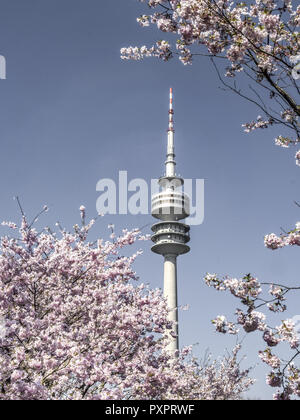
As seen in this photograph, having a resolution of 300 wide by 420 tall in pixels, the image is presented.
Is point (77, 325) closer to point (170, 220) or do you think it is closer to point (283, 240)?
point (283, 240)

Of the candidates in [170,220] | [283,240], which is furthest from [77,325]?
[170,220]

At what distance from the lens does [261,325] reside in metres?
7.67

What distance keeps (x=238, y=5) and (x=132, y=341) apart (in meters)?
7.77

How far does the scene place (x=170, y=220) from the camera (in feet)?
242

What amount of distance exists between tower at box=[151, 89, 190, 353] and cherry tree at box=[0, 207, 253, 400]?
56.9 meters

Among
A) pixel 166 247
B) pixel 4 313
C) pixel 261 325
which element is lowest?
pixel 261 325

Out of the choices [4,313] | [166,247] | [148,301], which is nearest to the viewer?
[4,313]

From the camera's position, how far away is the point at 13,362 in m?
7.77

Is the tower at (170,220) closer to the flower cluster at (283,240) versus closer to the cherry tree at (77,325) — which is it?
the cherry tree at (77,325)

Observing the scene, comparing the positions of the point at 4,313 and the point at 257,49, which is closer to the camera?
the point at 257,49
